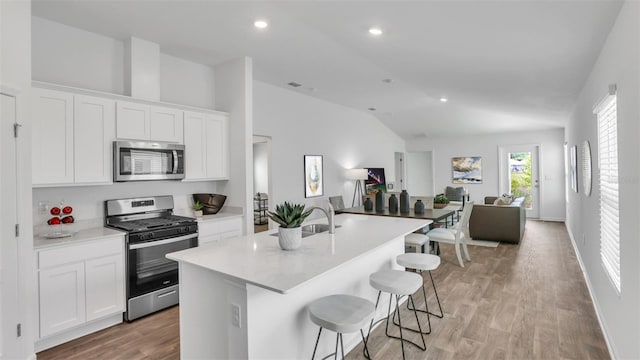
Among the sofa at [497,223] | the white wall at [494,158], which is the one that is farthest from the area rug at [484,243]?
the white wall at [494,158]

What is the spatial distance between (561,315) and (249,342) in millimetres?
3015

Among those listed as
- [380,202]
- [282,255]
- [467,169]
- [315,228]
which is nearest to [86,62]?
[315,228]

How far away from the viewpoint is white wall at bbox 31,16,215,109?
311 cm

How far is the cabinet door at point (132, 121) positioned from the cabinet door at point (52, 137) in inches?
16.0

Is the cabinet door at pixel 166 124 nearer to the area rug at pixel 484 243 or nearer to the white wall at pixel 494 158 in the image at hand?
the area rug at pixel 484 243

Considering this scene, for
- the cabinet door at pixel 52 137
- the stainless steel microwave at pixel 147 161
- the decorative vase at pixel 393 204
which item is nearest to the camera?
the cabinet door at pixel 52 137

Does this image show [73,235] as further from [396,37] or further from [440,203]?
[440,203]

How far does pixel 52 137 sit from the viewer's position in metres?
2.85

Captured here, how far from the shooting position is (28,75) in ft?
7.86

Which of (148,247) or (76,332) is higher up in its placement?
(148,247)

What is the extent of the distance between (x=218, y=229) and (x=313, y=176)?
3.05m

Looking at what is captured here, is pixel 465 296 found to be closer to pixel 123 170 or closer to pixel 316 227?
pixel 316 227

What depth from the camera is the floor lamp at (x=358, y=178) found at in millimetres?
7543

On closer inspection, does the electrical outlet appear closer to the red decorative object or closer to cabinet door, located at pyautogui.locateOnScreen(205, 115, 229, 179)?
the red decorative object
